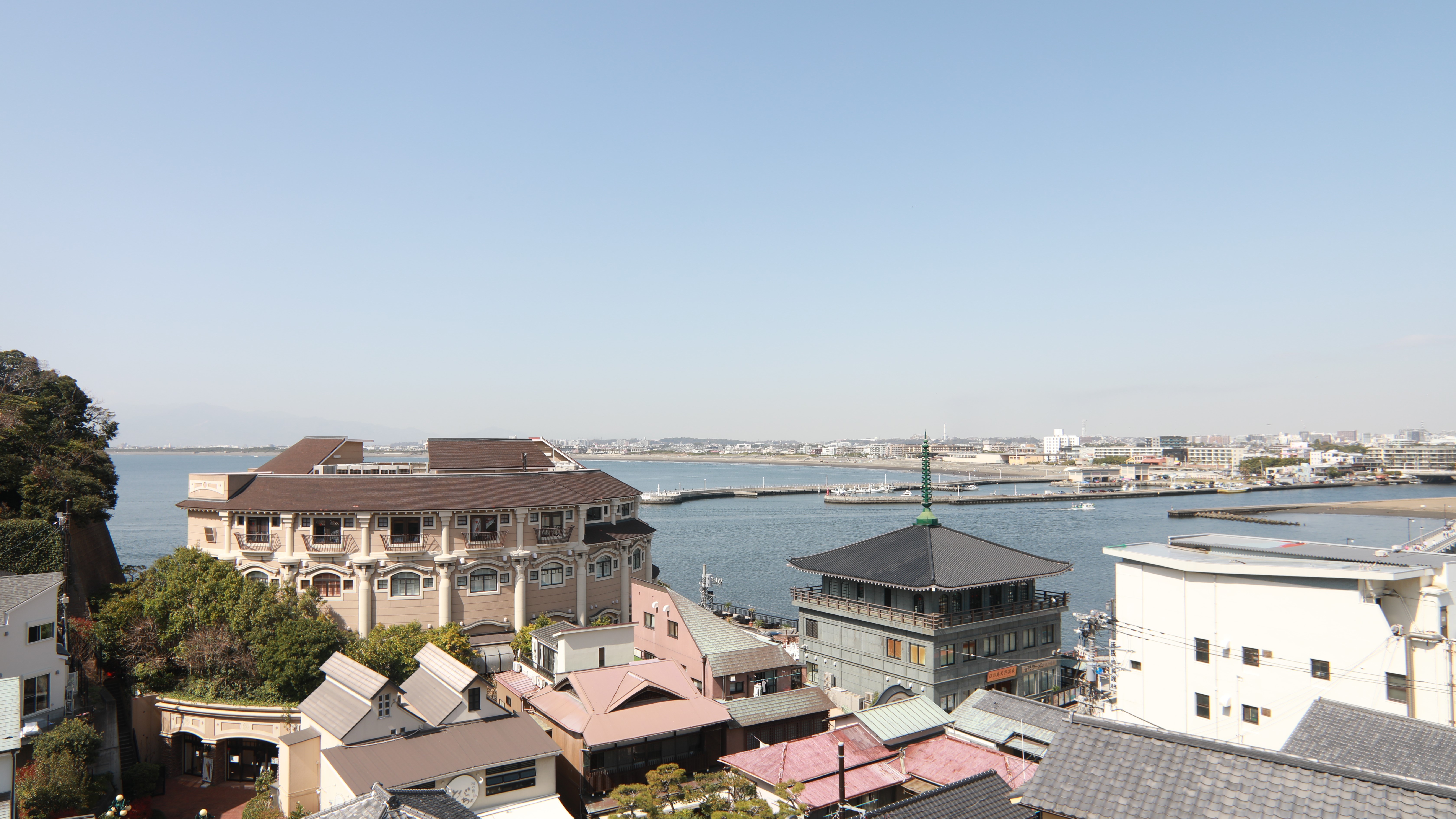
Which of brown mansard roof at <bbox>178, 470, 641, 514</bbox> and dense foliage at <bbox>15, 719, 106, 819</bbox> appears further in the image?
brown mansard roof at <bbox>178, 470, 641, 514</bbox>

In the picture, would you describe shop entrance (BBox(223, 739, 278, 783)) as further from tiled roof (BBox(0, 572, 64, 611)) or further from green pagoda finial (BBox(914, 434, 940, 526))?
green pagoda finial (BBox(914, 434, 940, 526))

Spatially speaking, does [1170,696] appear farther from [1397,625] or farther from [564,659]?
[564,659]

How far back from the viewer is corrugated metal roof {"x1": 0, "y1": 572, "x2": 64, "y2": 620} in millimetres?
27516

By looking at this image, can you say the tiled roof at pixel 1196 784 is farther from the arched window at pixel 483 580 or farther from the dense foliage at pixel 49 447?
the dense foliage at pixel 49 447

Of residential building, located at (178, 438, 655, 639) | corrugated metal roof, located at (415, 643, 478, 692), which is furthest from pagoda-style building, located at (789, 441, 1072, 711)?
corrugated metal roof, located at (415, 643, 478, 692)

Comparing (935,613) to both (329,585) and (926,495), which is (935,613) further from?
(329,585)

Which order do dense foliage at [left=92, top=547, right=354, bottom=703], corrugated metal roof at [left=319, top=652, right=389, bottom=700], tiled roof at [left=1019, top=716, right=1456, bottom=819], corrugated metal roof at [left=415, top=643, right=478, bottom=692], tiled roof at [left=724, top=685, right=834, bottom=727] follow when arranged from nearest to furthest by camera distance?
tiled roof at [left=1019, top=716, right=1456, bottom=819], corrugated metal roof at [left=319, top=652, right=389, bottom=700], corrugated metal roof at [left=415, top=643, right=478, bottom=692], tiled roof at [left=724, top=685, right=834, bottom=727], dense foliage at [left=92, top=547, right=354, bottom=703]

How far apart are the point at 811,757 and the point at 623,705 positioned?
21.4 feet

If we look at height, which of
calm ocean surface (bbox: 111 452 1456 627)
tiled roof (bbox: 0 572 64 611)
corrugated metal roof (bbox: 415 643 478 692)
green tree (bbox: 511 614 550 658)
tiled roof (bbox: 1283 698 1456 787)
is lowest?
calm ocean surface (bbox: 111 452 1456 627)

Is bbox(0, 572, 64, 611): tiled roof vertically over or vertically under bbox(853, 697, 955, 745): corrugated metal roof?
over

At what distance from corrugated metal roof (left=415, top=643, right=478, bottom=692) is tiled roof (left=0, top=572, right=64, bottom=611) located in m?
13.2

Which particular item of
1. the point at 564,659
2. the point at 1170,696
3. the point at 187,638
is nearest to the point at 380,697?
the point at 564,659

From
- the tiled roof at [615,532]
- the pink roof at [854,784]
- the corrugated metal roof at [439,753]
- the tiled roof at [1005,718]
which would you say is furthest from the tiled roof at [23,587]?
the tiled roof at [1005,718]

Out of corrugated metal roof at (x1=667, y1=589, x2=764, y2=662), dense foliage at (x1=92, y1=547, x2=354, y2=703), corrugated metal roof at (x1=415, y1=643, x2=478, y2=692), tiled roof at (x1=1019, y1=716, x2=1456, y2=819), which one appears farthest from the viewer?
corrugated metal roof at (x1=667, y1=589, x2=764, y2=662)
